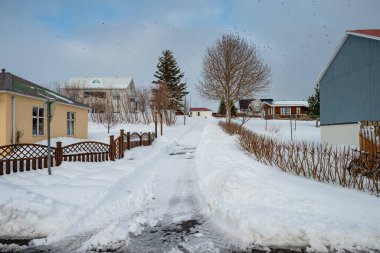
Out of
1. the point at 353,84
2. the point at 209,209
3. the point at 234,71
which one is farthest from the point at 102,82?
the point at 209,209

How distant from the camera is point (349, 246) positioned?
4.16 m

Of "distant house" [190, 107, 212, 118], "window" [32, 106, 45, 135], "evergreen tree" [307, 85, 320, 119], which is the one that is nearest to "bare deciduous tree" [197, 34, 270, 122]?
"evergreen tree" [307, 85, 320, 119]

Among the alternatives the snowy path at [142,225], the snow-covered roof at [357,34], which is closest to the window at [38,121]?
the snowy path at [142,225]

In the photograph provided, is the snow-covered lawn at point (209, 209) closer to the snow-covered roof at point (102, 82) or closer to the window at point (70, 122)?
the window at point (70, 122)

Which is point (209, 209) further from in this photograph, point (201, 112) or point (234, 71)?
point (201, 112)

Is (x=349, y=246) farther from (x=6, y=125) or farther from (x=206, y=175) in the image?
(x=6, y=125)

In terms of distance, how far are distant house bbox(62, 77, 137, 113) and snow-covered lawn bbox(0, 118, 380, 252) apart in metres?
39.5

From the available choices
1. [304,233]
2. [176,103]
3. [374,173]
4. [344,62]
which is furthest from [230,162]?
[176,103]

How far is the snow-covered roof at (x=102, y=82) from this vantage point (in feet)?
164

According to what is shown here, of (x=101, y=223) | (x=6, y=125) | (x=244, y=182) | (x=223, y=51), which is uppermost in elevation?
(x=223, y=51)

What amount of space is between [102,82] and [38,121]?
37.1 metres

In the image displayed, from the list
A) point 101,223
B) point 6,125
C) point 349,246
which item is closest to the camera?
point 349,246

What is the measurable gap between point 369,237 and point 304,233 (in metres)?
0.95

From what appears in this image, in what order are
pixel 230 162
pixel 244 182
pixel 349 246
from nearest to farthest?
pixel 349 246 < pixel 244 182 < pixel 230 162
